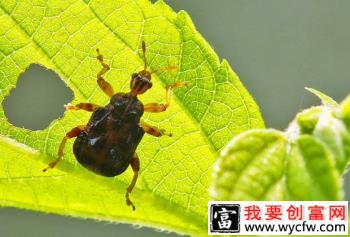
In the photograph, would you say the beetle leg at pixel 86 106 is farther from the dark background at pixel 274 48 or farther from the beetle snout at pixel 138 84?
the dark background at pixel 274 48

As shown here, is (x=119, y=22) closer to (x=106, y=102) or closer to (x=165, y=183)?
(x=106, y=102)

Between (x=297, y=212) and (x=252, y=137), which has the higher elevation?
(x=252, y=137)

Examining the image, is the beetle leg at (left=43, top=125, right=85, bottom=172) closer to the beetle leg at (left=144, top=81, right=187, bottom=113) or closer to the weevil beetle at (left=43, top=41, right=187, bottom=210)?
the weevil beetle at (left=43, top=41, right=187, bottom=210)


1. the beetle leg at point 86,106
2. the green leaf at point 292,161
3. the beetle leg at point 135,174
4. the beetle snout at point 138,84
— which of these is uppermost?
the green leaf at point 292,161

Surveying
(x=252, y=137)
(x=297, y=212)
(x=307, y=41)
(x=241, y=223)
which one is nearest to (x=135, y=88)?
(x=241, y=223)

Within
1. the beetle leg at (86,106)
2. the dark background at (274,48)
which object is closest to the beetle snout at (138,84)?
the beetle leg at (86,106)

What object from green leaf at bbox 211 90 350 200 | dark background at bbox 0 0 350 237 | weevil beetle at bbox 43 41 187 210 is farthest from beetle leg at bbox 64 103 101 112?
dark background at bbox 0 0 350 237
